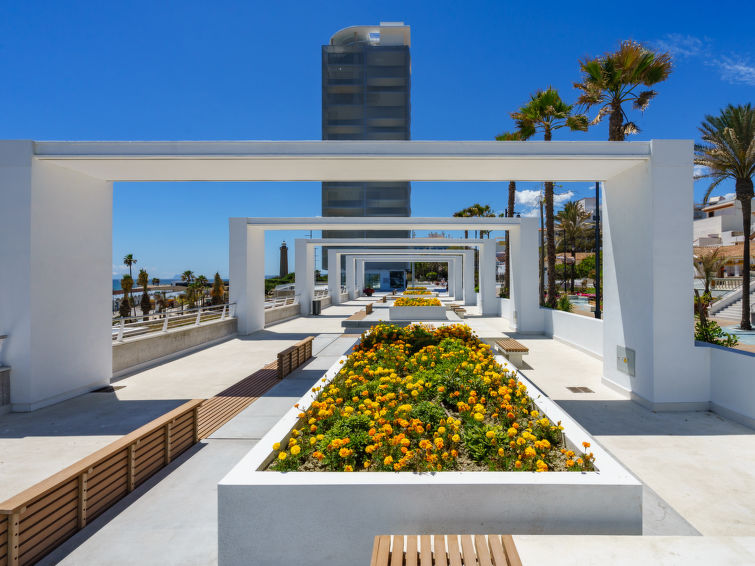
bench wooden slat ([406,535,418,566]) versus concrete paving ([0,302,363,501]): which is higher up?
bench wooden slat ([406,535,418,566])

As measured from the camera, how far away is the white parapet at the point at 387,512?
275 centimetres

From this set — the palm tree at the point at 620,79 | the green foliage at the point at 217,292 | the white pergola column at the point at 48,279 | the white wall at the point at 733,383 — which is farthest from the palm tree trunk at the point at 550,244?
the green foliage at the point at 217,292

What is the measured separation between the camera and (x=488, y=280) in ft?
74.4

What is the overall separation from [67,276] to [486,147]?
7.91 metres

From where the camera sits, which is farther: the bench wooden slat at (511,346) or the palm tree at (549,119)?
the palm tree at (549,119)

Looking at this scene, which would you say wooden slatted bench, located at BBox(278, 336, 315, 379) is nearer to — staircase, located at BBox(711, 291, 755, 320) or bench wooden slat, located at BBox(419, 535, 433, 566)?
bench wooden slat, located at BBox(419, 535, 433, 566)

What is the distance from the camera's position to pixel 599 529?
9.00ft

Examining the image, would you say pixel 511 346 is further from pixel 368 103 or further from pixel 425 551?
pixel 368 103

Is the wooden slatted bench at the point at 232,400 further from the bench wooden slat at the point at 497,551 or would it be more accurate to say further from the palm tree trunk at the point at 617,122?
the palm tree trunk at the point at 617,122

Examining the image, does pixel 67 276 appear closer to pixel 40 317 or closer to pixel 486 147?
pixel 40 317

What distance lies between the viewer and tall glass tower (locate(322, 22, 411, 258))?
71000 mm

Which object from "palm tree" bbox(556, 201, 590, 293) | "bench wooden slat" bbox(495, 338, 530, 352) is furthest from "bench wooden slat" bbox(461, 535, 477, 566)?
"palm tree" bbox(556, 201, 590, 293)

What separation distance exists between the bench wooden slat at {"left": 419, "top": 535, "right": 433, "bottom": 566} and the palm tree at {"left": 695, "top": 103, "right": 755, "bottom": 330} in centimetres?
1737

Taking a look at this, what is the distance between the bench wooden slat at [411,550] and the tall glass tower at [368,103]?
67.6m
